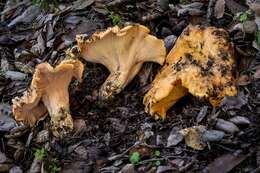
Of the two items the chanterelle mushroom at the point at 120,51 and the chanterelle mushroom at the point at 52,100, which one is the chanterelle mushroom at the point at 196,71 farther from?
the chanterelle mushroom at the point at 52,100

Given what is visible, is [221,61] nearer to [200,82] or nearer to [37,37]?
[200,82]

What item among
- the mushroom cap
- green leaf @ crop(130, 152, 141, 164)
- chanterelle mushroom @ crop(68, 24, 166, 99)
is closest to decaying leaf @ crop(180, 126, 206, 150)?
green leaf @ crop(130, 152, 141, 164)

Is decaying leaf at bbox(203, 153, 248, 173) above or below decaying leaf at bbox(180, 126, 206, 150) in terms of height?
below

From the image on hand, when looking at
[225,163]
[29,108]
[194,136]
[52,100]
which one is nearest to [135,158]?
[194,136]

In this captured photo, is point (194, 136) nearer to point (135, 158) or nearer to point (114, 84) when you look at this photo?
point (135, 158)

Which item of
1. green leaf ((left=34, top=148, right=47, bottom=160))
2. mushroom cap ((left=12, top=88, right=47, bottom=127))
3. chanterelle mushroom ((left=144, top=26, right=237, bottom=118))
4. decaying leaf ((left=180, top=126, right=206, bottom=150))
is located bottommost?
green leaf ((left=34, top=148, right=47, bottom=160))

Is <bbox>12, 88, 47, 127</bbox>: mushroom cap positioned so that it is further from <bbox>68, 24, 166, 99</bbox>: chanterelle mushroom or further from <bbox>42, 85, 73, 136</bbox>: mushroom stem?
<bbox>68, 24, 166, 99</bbox>: chanterelle mushroom

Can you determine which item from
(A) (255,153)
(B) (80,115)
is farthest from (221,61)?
(B) (80,115)
